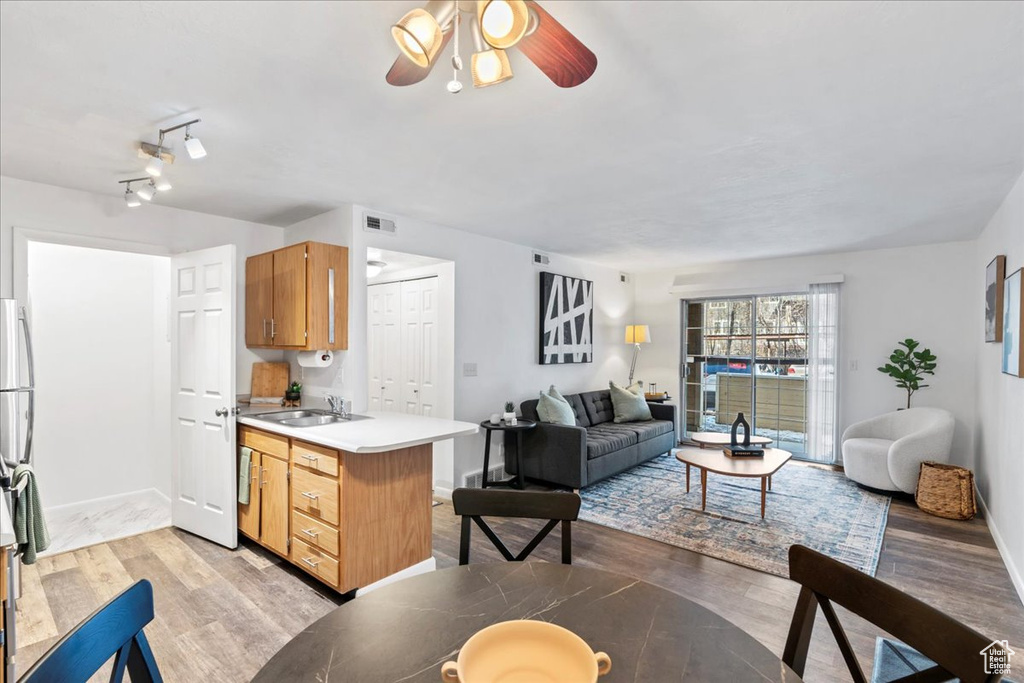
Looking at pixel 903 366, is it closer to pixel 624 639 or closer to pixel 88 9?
pixel 624 639

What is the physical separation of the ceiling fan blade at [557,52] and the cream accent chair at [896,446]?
4678mm

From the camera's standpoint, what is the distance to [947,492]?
4.01 meters

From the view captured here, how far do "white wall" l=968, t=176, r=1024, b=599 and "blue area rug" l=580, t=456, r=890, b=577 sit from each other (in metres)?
0.68

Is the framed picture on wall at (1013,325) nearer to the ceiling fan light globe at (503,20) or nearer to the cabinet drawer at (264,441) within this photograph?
the ceiling fan light globe at (503,20)

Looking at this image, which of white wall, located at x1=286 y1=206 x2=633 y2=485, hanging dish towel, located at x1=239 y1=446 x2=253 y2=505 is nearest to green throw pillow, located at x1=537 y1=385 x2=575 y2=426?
white wall, located at x1=286 y1=206 x2=633 y2=485

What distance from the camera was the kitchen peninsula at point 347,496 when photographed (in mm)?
2596

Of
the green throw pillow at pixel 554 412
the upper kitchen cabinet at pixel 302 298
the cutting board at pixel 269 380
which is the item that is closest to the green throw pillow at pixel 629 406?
the green throw pillow at pixel 554 412

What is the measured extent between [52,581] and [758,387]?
22.5 ft

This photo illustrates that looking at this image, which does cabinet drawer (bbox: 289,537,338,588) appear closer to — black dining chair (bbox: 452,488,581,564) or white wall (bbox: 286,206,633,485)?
white wall (bbox: 286,206,633,485)

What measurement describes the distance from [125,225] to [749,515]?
5.18 meters

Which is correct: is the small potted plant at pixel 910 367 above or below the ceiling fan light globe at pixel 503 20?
below

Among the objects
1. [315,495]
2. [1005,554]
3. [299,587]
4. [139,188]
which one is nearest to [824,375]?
[1005,554]

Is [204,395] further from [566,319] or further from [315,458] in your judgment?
[566,319]

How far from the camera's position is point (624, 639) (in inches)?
42.9
